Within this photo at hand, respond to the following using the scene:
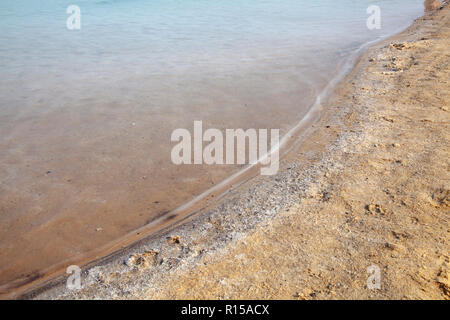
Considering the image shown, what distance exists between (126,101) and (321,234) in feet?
13.8

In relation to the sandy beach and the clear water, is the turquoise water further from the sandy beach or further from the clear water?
the sandy beach

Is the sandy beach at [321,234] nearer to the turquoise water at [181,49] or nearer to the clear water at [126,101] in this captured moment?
the clear water at [126,101]

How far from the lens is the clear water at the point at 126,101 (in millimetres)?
3535

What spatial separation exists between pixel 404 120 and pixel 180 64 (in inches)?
184

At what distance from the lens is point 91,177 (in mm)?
4051

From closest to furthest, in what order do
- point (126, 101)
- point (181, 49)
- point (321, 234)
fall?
point (321, 234), point (126, 101), point (181, 49)

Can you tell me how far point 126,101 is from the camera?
5.96m

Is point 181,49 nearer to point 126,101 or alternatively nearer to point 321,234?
point 126,101

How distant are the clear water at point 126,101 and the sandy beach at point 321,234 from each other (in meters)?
0.57

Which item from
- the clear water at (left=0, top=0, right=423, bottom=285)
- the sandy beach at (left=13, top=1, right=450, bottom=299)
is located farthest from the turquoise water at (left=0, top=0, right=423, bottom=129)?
the sandy beach at (left=13, top=1, right=450, bottom=299)

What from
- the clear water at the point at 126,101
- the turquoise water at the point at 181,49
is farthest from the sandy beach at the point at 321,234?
the turquoise water at the point at 181,49

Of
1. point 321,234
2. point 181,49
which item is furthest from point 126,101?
point 321,234
